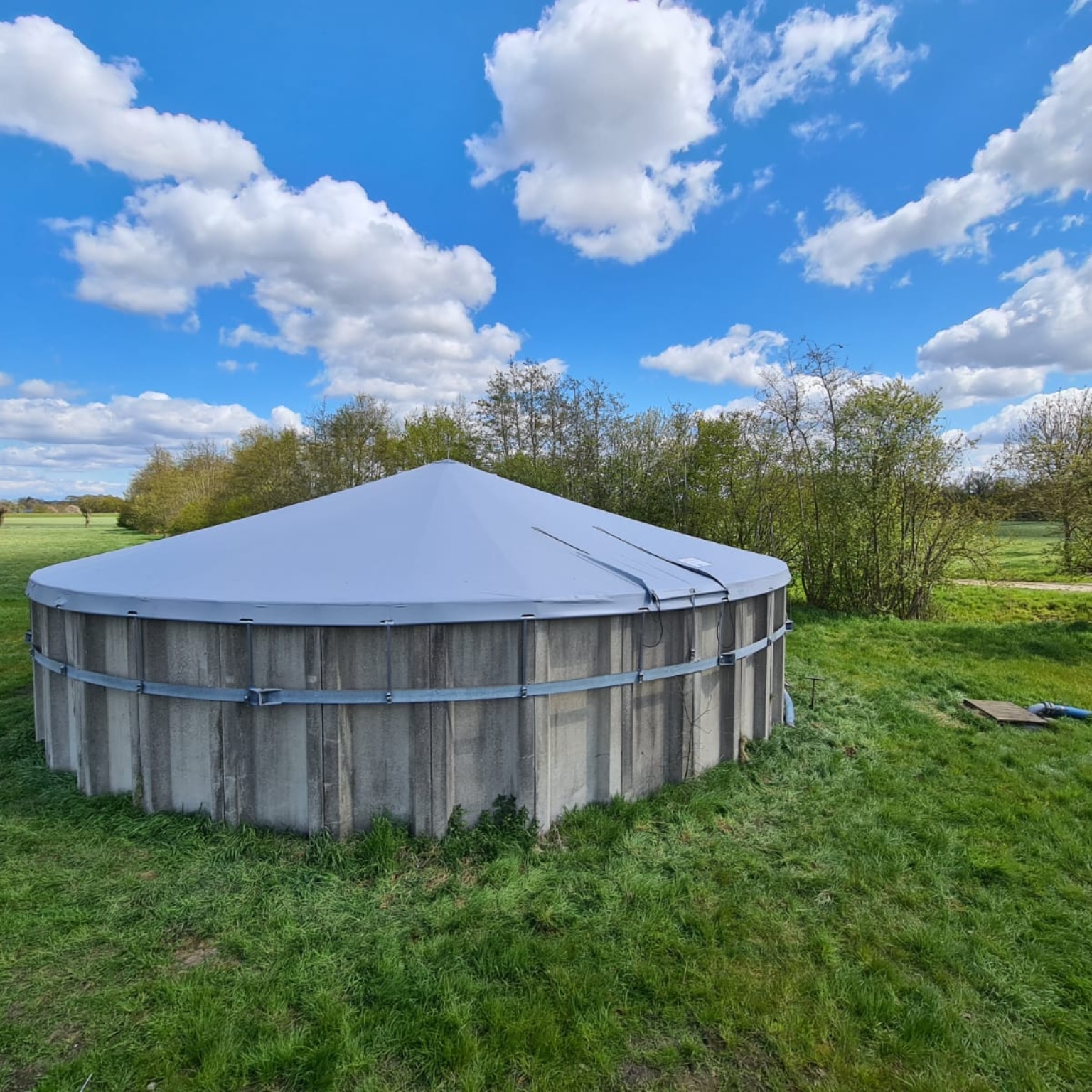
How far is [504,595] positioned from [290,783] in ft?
4.86

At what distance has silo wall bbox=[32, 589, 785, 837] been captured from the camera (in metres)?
2.97

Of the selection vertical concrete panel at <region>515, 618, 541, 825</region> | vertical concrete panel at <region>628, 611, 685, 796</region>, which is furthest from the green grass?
vertical concrete panel at <region>515, 618, 541, 825</region>

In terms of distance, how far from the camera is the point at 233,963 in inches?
89.7

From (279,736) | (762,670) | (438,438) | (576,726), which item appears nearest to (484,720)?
(576,726)

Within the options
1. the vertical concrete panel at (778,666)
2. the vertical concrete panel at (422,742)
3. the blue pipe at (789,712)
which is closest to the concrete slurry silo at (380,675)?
the vertical concrete panel at (422,742)

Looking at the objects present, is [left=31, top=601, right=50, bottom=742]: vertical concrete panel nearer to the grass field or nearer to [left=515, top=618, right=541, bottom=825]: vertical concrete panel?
the grass field

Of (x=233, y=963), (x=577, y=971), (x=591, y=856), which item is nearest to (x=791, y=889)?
(x=591, y=856)

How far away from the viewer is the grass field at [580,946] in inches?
75.4

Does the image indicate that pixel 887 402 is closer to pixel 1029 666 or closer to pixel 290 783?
pixel 1029 666

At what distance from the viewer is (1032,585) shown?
1471cm

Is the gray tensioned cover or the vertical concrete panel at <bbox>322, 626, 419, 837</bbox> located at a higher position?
the gray tensioned cover

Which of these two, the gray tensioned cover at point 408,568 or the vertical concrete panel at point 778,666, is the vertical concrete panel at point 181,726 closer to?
the gray tensioned cover at point 408,568

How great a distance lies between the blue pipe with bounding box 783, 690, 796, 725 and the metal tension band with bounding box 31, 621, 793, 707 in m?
2.16

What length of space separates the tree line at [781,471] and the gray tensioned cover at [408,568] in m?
5.82
